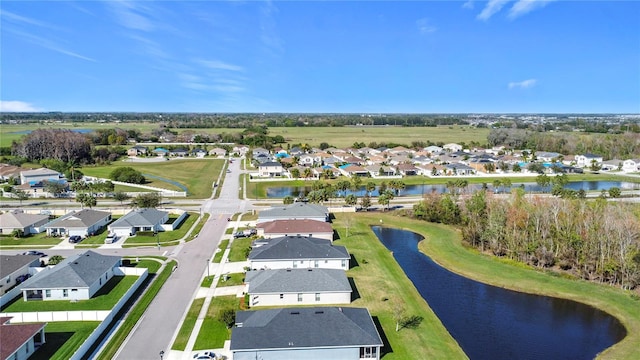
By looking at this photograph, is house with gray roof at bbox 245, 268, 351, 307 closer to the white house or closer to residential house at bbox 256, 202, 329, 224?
residential house at bbox 256, 202, 329, 224

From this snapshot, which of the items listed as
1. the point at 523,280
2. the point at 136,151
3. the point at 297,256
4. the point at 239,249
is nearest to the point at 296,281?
the point at 297,256

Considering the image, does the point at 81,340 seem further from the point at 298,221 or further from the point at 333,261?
the point at 298,221

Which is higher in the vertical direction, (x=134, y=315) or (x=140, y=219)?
(x=140, y=219)

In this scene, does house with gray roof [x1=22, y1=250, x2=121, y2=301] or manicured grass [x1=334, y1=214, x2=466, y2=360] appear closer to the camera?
manicured grass [x1=334, y1=214, x2=466, y2=360]

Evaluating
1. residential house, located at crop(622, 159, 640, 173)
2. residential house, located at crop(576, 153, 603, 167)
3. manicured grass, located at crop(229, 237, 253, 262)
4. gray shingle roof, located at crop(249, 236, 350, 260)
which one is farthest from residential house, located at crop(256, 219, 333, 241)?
residential house, located at crop(622, 159, 640, 173)

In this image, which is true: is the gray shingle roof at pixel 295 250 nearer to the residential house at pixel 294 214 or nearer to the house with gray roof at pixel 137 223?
the residential house at pixel 294 214

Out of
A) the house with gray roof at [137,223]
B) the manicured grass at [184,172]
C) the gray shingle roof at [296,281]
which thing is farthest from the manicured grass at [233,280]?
the manicured grass at [184,172]

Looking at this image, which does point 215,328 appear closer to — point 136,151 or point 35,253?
point 35,253
